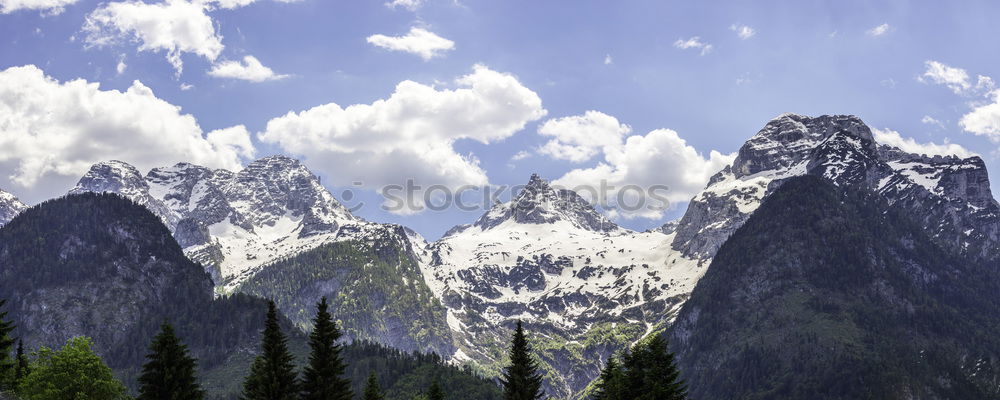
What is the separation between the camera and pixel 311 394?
6850cm

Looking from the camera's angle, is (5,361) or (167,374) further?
(5,361)

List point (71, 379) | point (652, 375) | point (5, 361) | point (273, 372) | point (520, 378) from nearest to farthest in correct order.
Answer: point (273, 372)
point (71, 379)
point (652, 375)
point (5, 361)
point (520, 378)

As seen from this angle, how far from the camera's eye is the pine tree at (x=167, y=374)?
63125 millimetres

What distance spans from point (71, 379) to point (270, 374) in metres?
21.8

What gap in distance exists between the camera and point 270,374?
64875 mm

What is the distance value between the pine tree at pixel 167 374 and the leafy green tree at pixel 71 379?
530 inches

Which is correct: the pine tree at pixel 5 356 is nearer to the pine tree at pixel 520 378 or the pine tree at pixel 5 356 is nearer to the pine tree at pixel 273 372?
the pine tree at pixel 273 372

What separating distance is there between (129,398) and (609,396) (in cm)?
4563

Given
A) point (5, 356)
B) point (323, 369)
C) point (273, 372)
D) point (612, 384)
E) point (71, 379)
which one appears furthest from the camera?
point (612, 384)

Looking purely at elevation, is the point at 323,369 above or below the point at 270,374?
above

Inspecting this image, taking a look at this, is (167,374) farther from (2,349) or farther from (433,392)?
(433,392)

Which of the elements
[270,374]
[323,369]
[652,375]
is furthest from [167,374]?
[652,375]

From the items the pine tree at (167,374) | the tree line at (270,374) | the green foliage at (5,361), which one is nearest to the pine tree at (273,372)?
the tree line at (270,374)

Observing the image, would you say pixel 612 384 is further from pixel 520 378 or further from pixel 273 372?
pixel 273 372
